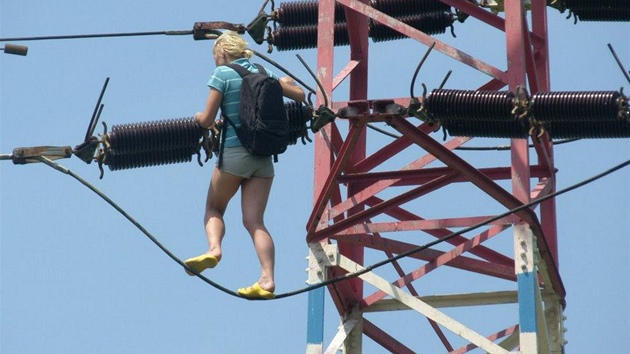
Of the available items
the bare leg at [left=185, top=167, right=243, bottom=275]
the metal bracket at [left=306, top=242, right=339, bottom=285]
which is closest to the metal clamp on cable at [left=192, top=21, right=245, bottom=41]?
the metal bracket at [left=306, top=242, right=339, bottom=285]

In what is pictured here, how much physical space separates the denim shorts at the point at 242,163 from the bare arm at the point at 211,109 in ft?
0.93

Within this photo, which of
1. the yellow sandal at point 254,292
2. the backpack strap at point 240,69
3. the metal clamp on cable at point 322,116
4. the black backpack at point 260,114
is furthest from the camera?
the metal clamp on cable at point 322,116

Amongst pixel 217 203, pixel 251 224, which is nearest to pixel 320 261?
pixel 217 203

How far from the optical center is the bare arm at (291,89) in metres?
15.4

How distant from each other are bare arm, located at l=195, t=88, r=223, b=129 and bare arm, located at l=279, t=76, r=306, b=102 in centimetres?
55

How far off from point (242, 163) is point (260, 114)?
0.41m

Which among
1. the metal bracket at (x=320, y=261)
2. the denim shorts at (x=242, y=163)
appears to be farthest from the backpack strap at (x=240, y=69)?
the metal bracket at (x=320, y=261)

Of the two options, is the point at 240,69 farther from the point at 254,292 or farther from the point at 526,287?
the point at 526,287

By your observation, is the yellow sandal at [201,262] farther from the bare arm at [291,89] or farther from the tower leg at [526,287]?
the tower leg at [526,287]

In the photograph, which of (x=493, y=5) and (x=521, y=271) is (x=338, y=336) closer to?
(x=521, y=271)

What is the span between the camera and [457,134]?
52.4ft

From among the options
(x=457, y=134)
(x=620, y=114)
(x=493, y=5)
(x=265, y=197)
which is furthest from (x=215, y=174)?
(x=493, y=5)

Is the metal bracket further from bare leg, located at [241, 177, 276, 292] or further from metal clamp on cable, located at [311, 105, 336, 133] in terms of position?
bare leg, located at [241, 177, 276, 292]

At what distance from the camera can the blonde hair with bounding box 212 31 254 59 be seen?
1512 cm
